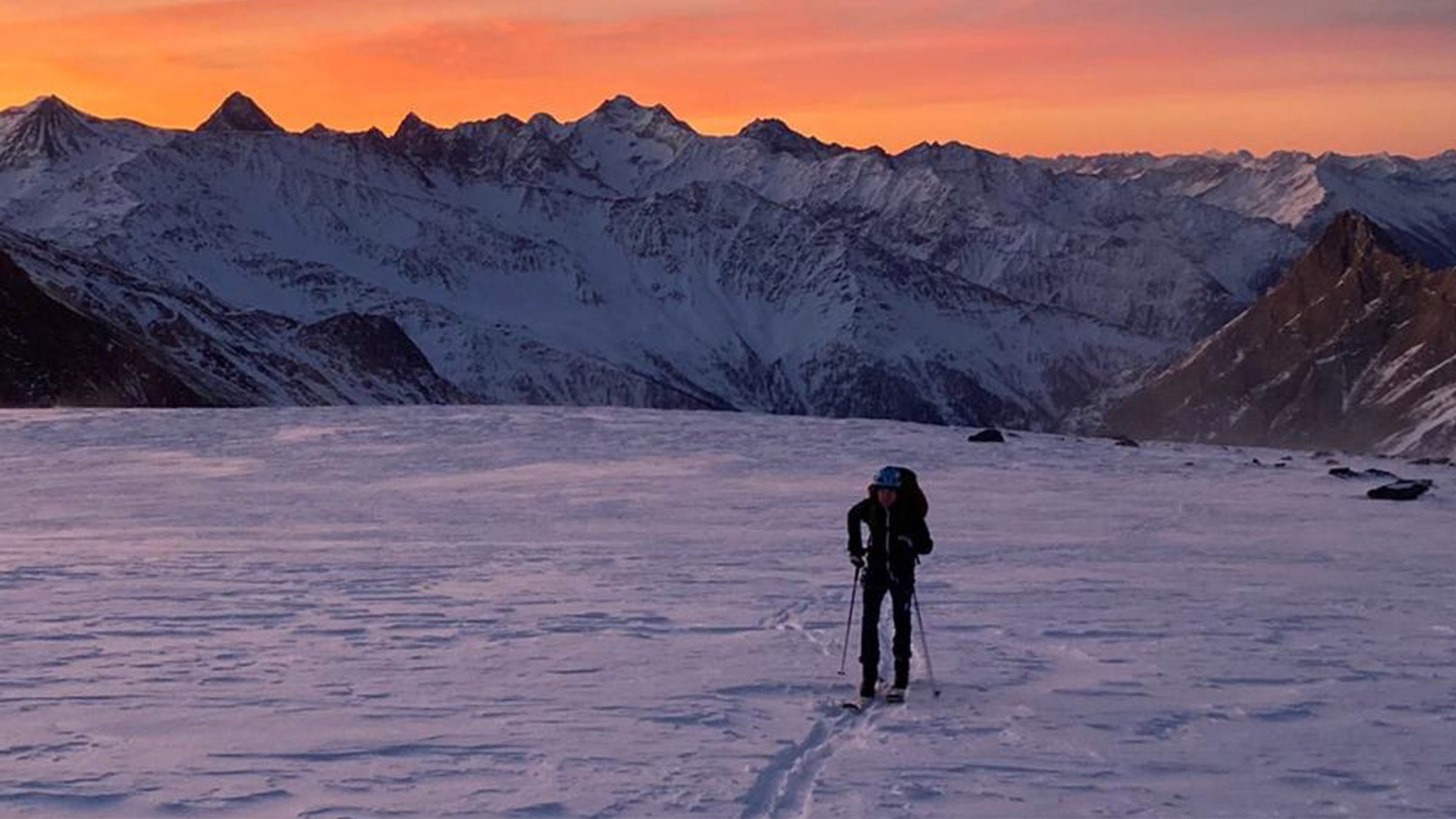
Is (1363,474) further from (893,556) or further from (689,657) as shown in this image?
(893,556)

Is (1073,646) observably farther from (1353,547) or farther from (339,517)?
(339,517)

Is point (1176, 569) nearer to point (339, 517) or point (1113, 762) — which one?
point (1113, 762)

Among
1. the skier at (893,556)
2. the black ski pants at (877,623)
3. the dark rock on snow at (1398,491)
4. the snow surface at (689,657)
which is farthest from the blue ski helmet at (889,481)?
the dark rock on snow at (1398,491)

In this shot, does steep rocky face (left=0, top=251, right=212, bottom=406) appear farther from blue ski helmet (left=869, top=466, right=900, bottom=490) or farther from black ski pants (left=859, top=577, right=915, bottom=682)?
blue ski helmet (left=869, top=466, right=900, bottom=490)

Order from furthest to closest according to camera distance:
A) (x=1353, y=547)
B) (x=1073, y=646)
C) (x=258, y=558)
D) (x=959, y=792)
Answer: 1. (x=1353, y=547)
2. (x=258, y=558)
3. (x=1073, y=646)
4. (x=959, y=792)

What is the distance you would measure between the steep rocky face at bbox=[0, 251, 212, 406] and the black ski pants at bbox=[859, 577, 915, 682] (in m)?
134

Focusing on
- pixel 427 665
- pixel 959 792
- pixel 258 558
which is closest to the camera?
pixel 959 792

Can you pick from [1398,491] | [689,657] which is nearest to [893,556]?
[689,657]

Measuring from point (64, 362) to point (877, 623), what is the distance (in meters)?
147

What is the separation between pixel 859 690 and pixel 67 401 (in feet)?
458

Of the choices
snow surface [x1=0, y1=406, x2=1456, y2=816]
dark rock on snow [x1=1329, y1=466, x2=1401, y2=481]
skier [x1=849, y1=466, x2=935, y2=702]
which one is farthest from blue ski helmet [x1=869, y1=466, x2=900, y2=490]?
dark rock on snow [x1=1329, y1=466, x2=1401, y2=481]

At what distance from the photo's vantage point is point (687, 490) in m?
36.3

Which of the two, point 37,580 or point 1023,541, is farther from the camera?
point 1023,541

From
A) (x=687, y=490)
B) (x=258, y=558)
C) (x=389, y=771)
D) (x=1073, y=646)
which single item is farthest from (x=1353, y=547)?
(x=389, y=771)
